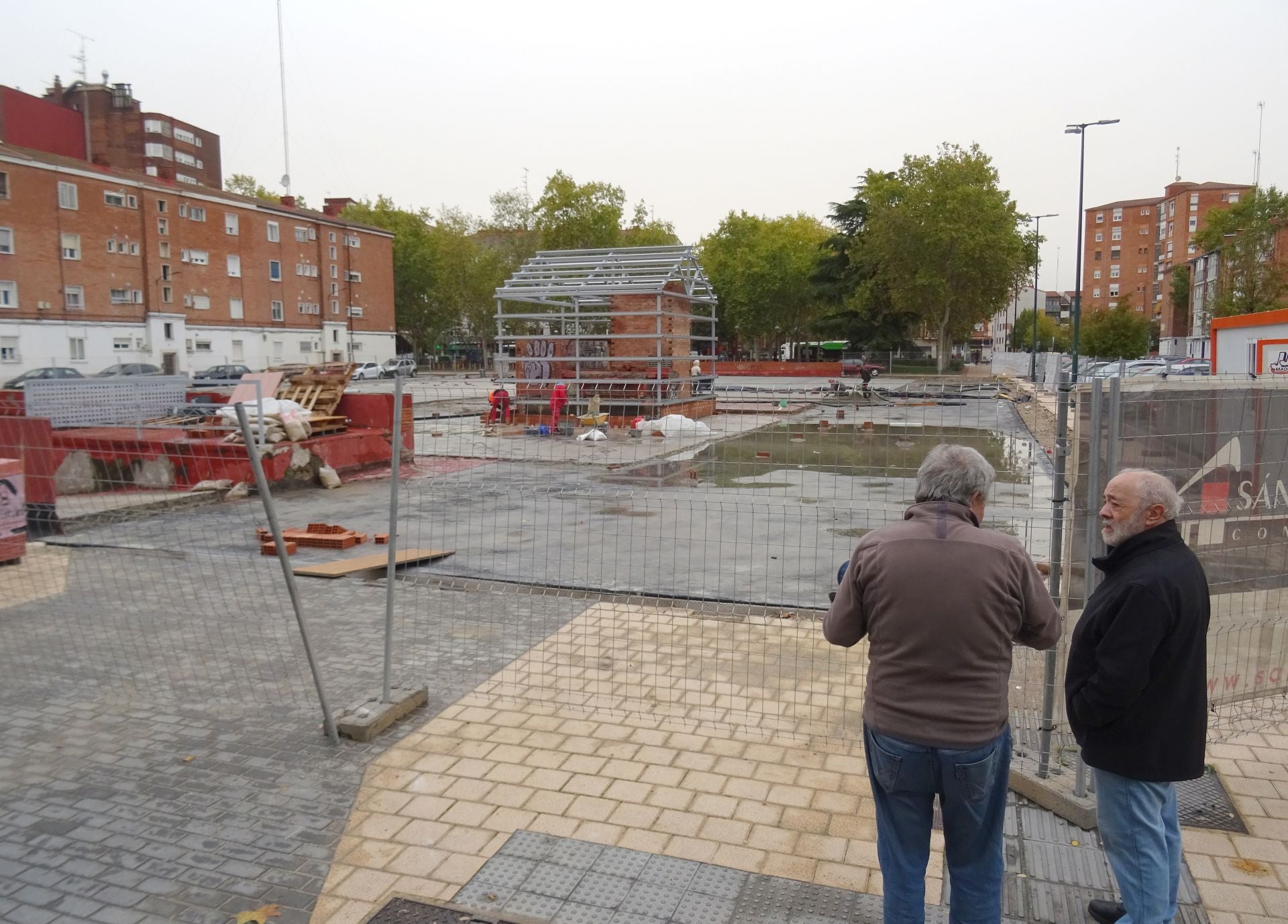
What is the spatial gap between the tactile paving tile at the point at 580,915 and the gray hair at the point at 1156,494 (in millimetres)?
2375

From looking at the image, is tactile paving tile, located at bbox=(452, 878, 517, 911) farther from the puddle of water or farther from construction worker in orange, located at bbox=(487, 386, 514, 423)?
construction worker in orange, located at bbox=(487, 386, 514, 423)

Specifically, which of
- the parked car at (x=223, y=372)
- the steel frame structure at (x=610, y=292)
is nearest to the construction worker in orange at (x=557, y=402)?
the steel frame structure at (x=610, y=292)

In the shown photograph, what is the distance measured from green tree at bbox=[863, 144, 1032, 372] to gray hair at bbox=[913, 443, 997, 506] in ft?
184

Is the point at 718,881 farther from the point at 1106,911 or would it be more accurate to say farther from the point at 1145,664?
the point at 1145,664

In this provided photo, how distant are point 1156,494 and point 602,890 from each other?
2468mm

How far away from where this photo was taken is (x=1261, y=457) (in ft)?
14.5

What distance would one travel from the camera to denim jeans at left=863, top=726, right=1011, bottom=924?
8.73 ft

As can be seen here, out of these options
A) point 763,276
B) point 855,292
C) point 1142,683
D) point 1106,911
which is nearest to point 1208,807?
point 1106,911

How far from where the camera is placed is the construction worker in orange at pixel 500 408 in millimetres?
23203

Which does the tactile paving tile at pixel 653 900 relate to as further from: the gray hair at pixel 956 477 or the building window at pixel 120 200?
the building window at pixel 120 200

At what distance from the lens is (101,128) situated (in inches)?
2662

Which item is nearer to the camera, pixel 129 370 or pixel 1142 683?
pixel 1142 683

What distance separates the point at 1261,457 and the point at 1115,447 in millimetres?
1226

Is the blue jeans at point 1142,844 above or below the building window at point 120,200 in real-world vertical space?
below
